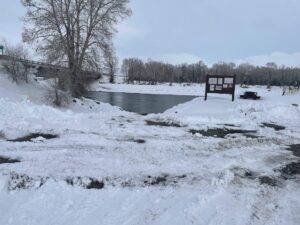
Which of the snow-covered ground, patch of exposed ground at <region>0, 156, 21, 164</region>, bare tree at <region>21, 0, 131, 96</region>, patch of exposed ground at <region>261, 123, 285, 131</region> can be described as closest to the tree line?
bare tree at <region>21, 0, 131, 96</region>

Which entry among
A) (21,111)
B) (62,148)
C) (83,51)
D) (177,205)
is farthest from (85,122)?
(83,51)

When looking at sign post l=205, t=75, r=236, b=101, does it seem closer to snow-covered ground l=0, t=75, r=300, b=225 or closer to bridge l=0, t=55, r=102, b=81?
snow-covered ground l=0, t=75, r=300, b=225

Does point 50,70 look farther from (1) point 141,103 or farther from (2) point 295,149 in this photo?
(1) point 141,103

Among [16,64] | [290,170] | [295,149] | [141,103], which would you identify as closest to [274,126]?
[295,149]

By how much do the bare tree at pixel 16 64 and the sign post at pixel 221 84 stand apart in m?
10.8

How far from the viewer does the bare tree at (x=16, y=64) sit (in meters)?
17.1

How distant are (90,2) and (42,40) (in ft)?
14.6

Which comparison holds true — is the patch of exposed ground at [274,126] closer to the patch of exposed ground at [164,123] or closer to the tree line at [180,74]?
the patch of exposed ground at [164,123]

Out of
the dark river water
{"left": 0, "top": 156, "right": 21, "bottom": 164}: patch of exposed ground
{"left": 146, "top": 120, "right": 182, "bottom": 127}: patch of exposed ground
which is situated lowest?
the dark river water

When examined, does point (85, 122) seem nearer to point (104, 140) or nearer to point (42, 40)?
point (104, 140)

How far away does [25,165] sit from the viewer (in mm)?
5941

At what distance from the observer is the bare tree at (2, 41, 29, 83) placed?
56.1 feet

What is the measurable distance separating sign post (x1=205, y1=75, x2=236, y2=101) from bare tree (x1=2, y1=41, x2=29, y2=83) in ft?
35.5

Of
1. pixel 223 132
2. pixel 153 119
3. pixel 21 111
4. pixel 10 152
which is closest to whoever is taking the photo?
pixel 10 152
